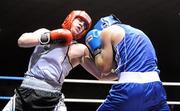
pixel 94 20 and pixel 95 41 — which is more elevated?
pixel 95 41

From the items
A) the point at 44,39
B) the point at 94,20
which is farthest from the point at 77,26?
the point at 94,20

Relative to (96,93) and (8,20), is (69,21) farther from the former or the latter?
(96,93)

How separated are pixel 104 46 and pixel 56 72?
1.35 feet

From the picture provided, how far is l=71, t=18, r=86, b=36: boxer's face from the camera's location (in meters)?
2.46

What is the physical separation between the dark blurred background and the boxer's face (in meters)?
2.27

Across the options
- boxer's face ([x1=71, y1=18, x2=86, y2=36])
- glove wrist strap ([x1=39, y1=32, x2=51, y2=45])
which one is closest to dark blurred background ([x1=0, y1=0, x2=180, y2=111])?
boxer's face ([x1=71, y1=18, x2=86, y2=36])

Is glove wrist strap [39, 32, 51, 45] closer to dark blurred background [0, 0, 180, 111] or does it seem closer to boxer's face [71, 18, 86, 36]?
boxer's face [71, 18, 86, 36]

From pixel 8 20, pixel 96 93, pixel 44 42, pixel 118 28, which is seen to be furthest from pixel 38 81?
pixel 96 93

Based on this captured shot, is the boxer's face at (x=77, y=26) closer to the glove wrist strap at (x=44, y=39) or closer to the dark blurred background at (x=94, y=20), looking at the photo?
the glove wrist strap at (x=44, y=39)

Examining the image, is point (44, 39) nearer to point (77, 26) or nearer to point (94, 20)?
point (77, 26)

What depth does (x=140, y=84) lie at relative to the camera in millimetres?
2018

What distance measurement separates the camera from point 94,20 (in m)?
5.20

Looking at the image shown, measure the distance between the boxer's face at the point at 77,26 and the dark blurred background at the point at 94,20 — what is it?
7.45ft

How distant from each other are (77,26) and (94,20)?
2.75 metres
